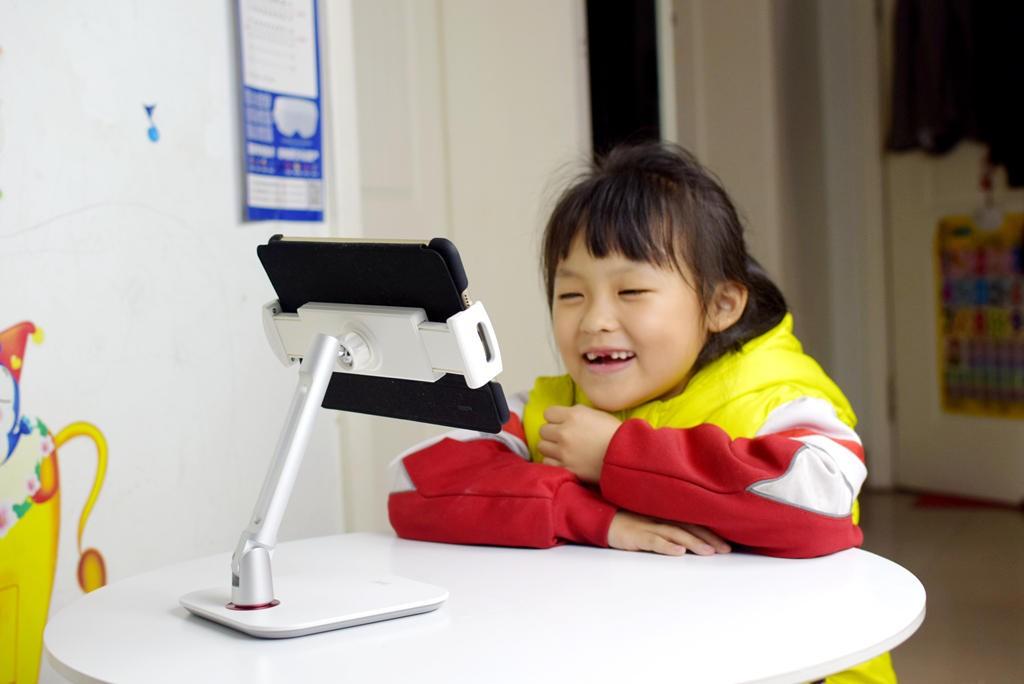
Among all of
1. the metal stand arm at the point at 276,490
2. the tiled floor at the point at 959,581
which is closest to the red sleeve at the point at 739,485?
the metal stand arm at the point at 276,490

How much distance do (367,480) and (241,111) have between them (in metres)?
0.70

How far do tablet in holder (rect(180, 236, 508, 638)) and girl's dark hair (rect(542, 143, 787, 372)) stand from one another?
1.38 feet

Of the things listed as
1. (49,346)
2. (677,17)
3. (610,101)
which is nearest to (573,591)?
(49,346)

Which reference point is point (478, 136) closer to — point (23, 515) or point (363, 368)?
point (23, 515)

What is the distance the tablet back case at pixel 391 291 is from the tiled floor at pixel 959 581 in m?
1.77

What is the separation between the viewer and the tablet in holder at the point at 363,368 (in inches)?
33.7

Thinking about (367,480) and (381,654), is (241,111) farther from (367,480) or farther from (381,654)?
(381,654)

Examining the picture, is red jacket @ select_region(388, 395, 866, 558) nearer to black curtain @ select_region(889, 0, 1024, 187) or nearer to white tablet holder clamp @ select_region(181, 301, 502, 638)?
white tablet holder clamp @ select_region(181, 301, 502, 638)

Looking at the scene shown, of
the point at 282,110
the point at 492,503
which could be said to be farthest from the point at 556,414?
the point at 282,110

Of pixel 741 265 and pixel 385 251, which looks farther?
pixel 741 265

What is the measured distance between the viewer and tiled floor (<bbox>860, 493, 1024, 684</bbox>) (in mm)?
2412

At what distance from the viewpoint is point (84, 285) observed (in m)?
1.46

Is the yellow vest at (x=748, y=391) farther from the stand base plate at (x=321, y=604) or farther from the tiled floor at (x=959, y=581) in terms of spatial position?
the tiled floor at (x=959, y=581)

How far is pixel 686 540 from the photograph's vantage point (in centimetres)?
111
